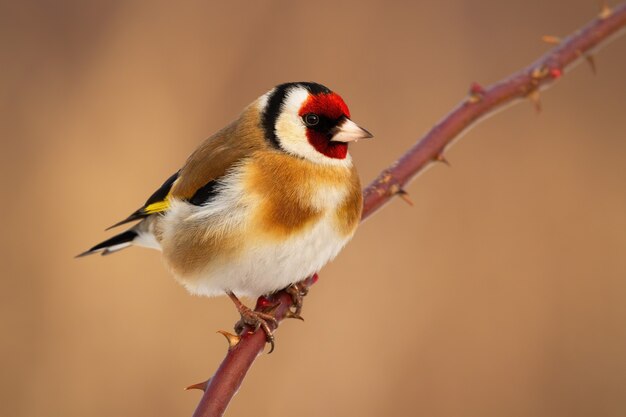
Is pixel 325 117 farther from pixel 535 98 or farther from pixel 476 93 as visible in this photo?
pixel 535 98

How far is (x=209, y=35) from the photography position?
12.1ft

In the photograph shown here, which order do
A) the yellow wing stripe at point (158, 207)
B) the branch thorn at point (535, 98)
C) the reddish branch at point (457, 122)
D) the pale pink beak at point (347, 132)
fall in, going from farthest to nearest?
1. the yellow wing stripe at point (158, 207)
2. the pale pink beak at point (347, 132)
3. the branch thorn at point (535, 98)
4. the reddish branch at point (457, 122)

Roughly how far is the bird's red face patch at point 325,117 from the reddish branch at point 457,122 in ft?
0.74

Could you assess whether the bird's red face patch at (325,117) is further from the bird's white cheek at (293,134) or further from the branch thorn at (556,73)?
the branch thorn at (556,73)

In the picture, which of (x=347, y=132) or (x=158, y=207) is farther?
(x=158, y=207)

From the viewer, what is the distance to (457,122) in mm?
1704

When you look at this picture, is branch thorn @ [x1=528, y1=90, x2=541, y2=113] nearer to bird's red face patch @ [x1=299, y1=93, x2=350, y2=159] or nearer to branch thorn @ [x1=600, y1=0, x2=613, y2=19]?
branch thorn @ [x1=600, y1=0, x2=613, y2=19]

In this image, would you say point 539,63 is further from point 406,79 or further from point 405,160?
point 406,79

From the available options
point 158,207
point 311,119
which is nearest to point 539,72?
point 311,119

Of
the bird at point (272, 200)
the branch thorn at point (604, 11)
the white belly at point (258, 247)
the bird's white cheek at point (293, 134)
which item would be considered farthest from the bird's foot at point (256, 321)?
the branch thorn at point (604, 11)

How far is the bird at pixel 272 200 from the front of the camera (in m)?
2.04

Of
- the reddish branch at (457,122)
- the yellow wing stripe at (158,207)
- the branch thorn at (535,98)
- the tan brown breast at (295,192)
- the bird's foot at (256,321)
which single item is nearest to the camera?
the reddish branch at (457,122)

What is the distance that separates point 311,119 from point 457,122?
451 mm

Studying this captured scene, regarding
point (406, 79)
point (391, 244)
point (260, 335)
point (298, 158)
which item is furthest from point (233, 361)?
point (406, 79)
